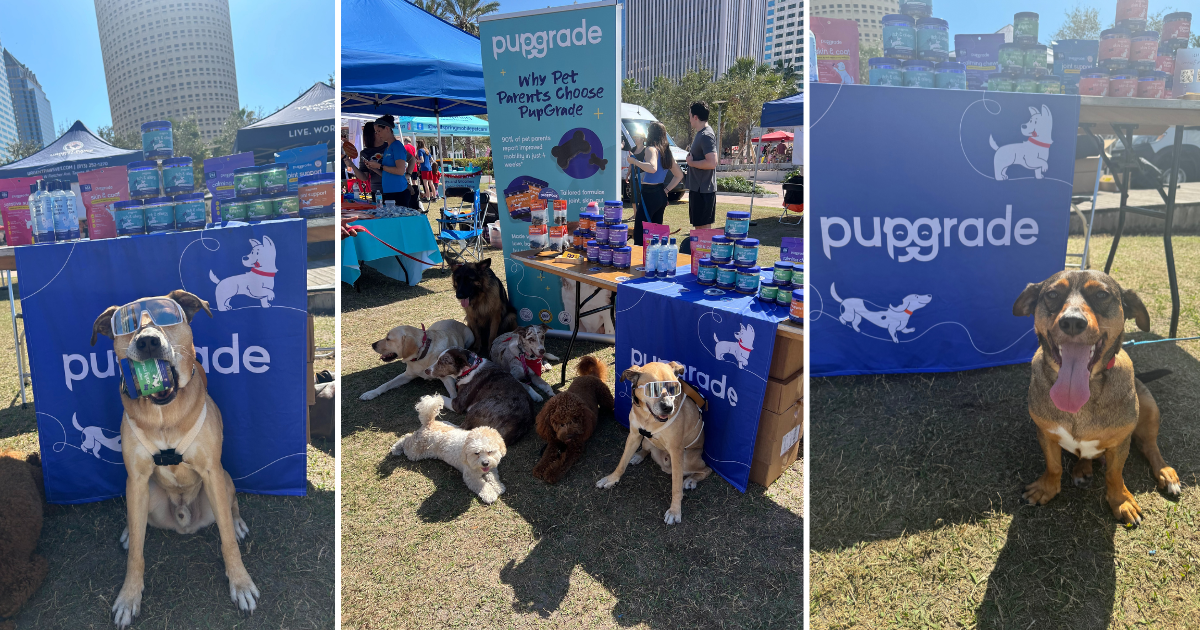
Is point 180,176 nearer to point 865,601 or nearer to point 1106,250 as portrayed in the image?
point 865,601

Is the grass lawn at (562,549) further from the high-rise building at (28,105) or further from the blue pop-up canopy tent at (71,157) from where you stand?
the high-rise building at (28,105)

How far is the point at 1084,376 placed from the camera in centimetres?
279

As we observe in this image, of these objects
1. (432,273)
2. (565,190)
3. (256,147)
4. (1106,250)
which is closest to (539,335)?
(565,190)

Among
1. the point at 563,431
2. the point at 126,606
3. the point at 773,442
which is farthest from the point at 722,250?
the point at 126,606

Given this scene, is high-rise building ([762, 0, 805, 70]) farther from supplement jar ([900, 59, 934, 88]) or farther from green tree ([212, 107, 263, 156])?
green tree ([212, 107, 263, 156])

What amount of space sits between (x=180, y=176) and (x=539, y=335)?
2.50 m

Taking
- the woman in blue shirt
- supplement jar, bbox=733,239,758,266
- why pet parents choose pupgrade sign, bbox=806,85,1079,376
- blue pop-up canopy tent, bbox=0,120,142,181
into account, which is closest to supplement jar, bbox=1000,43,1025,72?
why pet parents choose pupgrade sign, bbox=806,85,1079,376

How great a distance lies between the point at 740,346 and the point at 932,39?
112 inches

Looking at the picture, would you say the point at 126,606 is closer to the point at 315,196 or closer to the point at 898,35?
the point at 315,196

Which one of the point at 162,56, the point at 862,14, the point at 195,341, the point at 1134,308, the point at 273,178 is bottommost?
the point at 195,341

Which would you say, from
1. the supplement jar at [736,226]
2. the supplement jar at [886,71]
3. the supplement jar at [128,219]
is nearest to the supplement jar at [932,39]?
the supplement jar at [886,71]

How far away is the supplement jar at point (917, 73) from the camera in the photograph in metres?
4.27

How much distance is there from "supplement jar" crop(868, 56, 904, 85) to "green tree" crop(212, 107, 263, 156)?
14.2 feet

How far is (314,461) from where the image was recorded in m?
3.62
